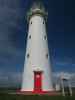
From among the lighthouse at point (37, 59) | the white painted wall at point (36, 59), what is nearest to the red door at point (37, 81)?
the lighthouse at point (37, 59)

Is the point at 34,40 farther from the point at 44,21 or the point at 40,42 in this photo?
the point at 44,21

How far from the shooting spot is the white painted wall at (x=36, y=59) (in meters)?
22.9

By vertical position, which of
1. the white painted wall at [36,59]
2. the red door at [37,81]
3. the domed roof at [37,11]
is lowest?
the red door at [37,81]

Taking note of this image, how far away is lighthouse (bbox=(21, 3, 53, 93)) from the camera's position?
22766 millimetres

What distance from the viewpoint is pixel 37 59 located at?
23125mm

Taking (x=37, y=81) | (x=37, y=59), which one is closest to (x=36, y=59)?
(x=37, y=59)

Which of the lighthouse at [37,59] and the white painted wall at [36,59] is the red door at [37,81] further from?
the white painted wall at [36,59]

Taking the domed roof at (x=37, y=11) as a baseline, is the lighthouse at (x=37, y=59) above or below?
below

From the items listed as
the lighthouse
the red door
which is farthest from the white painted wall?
the red door

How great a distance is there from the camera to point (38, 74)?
75.0 feet

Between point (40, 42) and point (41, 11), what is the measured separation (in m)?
3.75

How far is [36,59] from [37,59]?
0.34ft

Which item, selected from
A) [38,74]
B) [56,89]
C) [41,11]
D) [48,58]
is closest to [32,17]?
[41,11]

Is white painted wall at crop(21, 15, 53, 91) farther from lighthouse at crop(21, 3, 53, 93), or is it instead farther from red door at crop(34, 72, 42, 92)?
red door at crop(34, 72, 42, 92)
